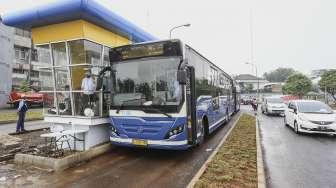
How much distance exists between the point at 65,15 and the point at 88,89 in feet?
7.95

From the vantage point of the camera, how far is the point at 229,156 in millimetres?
8555

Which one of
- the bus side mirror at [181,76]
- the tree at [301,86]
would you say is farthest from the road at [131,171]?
the tree at [301,86]

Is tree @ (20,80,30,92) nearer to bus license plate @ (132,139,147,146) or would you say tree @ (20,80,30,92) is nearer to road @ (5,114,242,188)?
road @ (5,114,242,188)

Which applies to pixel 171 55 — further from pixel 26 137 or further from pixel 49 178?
pixel 26 137

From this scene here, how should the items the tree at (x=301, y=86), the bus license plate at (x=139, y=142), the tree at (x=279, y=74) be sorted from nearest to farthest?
the bus license plate at (x=139, y=142)
the tree at (x=301, y=86)
the tree at (x=279, y=74)

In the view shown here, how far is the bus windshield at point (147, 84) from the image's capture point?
323 inches

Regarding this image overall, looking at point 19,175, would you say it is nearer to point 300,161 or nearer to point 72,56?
point 72,56

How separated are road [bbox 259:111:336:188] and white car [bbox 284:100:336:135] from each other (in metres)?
0.39

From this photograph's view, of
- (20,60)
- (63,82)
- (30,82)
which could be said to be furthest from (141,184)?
(20,60)

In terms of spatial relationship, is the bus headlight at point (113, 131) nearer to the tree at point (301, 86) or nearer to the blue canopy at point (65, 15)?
the blue canopy at point (65, 15)

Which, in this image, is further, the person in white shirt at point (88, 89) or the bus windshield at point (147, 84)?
the person in white shirt at point (88, 89)

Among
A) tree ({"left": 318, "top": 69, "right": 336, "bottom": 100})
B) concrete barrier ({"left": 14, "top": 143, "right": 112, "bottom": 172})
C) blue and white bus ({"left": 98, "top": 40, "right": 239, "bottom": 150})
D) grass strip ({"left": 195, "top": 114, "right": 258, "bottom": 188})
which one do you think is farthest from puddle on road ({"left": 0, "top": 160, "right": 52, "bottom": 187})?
tree ({"left": 318, "top": 69, "right": 336, "bottom": 100})

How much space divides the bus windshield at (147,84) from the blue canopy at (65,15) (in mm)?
A: 1722

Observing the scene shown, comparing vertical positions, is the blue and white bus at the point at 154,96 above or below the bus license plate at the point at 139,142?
above
